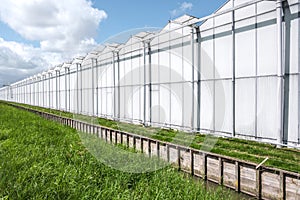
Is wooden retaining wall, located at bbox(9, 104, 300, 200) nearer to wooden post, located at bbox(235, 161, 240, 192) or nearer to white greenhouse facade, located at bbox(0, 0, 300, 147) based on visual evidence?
wooden post, located at bbox(235, 161, 240, 192)

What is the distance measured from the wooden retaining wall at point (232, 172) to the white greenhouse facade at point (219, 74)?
3.42 m

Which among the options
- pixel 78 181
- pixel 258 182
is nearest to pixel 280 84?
pixel 258 182

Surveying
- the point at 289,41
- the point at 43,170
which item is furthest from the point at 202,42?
the point at 43,170

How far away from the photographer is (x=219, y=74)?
1276cm

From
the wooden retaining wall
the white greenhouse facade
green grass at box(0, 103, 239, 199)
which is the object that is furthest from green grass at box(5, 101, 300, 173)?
green grass at box(0, 103, 239, 199)

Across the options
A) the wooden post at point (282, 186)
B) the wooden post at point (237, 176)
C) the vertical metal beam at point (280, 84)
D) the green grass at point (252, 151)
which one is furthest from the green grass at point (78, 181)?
the vertical metal beam at point (280, 84)

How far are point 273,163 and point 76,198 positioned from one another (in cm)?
519

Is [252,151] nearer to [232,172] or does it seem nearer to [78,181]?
[232,172]

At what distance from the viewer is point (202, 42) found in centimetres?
1380

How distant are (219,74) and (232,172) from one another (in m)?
6.32

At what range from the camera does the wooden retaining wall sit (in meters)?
6.12

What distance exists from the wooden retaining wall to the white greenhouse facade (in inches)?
134

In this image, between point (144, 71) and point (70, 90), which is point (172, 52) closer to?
point (144, 71)

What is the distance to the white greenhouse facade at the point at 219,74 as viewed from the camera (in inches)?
396
